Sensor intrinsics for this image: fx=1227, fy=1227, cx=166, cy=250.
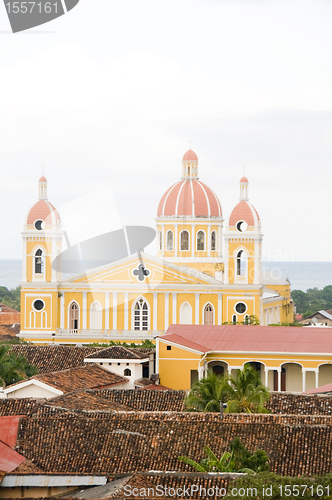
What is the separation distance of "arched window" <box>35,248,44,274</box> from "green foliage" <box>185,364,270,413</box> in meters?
30.5

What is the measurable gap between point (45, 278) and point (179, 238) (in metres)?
8.19

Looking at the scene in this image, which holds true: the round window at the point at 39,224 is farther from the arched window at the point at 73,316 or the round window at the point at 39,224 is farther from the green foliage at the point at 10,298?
the green foliage at the point at 10,298

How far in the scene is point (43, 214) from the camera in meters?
65.0

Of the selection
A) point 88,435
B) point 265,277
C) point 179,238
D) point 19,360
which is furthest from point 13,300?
point 88,435

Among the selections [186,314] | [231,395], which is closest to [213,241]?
[186,314]

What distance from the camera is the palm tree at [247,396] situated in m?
33.9

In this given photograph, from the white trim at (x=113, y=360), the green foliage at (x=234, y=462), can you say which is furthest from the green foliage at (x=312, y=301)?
the green foliage at (x=234, y=462)

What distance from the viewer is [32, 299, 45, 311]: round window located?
64.5 m

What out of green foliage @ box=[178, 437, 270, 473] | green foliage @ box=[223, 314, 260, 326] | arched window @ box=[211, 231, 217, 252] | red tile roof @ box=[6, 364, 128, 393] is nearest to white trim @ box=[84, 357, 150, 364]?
red tile roof @ box=[6, 364, 128, 393]

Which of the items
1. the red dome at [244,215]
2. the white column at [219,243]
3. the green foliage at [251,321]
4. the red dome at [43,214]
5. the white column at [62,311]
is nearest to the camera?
the green foliage at [251,321]

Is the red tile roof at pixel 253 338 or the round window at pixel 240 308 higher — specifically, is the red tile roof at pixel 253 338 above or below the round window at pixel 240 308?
below

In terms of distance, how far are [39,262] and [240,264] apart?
10737mm

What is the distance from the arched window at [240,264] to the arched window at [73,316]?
8776mm

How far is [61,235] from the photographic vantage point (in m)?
65.4
